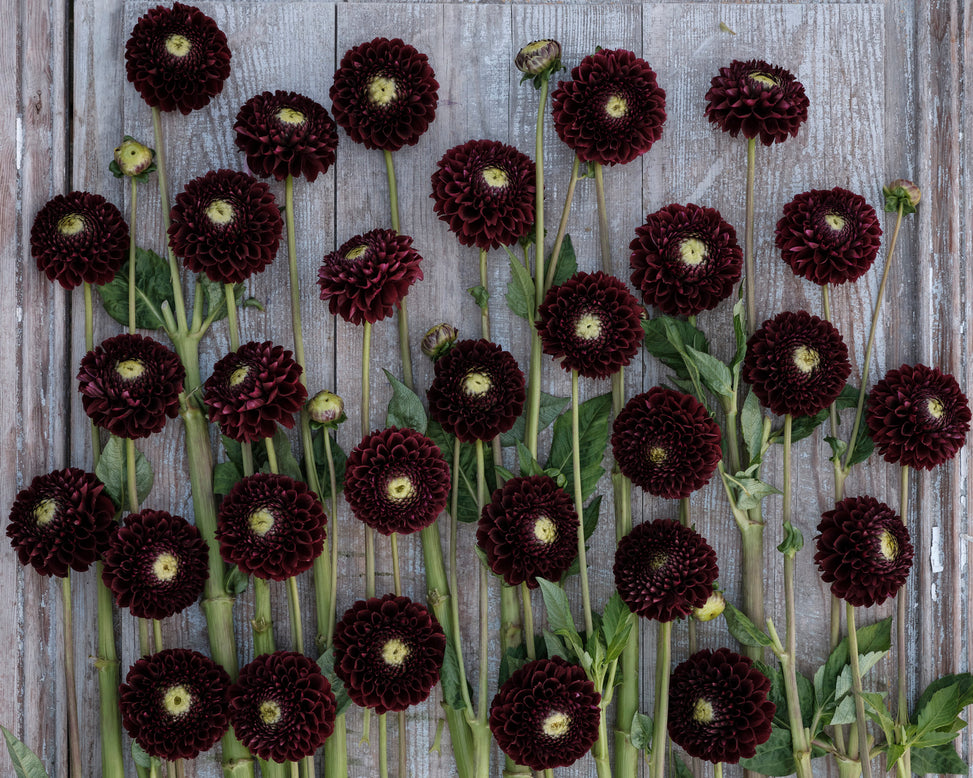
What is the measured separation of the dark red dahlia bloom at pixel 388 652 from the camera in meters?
0.69

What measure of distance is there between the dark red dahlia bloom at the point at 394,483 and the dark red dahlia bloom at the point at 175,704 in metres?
0.23

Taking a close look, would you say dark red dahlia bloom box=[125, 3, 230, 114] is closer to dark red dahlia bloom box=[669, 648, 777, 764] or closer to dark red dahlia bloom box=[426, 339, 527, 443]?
dark red dahlia bloom box=[426, 339, 527, 443]

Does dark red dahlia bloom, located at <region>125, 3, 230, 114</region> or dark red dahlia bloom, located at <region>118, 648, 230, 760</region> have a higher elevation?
dark red dahlia bloom, located at <region>125, 3, 230, 114</region>

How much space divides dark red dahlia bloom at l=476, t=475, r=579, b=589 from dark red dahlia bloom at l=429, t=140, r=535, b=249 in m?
0.25

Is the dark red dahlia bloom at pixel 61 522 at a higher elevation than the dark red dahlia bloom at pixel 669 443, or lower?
lower

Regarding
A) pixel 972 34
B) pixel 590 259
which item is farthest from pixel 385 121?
pixel 972 34

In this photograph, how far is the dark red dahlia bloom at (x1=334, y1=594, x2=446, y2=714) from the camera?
686 mm

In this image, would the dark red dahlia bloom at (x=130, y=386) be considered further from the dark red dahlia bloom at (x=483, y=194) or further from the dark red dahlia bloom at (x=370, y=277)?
the dark red dahlia bloom at (x=483, y=194)

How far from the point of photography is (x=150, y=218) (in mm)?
778

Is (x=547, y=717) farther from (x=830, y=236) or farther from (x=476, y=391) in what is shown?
(x=830, y=236)

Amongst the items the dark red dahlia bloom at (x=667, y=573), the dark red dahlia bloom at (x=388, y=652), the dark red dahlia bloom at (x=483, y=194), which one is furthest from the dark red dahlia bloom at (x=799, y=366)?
the dark red dahlia bloom at (x=388, y=652)

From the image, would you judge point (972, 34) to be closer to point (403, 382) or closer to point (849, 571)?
point (849, 571)

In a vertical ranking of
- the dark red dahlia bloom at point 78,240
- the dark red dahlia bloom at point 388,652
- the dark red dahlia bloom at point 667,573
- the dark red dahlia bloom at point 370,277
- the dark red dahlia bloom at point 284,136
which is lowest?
the dark red dahlia bloom at point 388,652

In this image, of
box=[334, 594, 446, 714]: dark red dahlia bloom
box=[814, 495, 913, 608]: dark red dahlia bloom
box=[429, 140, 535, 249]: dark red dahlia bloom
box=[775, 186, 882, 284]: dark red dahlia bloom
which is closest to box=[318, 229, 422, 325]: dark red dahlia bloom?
box=[429, 140, 535, 249]: dark red dahlia bloom
